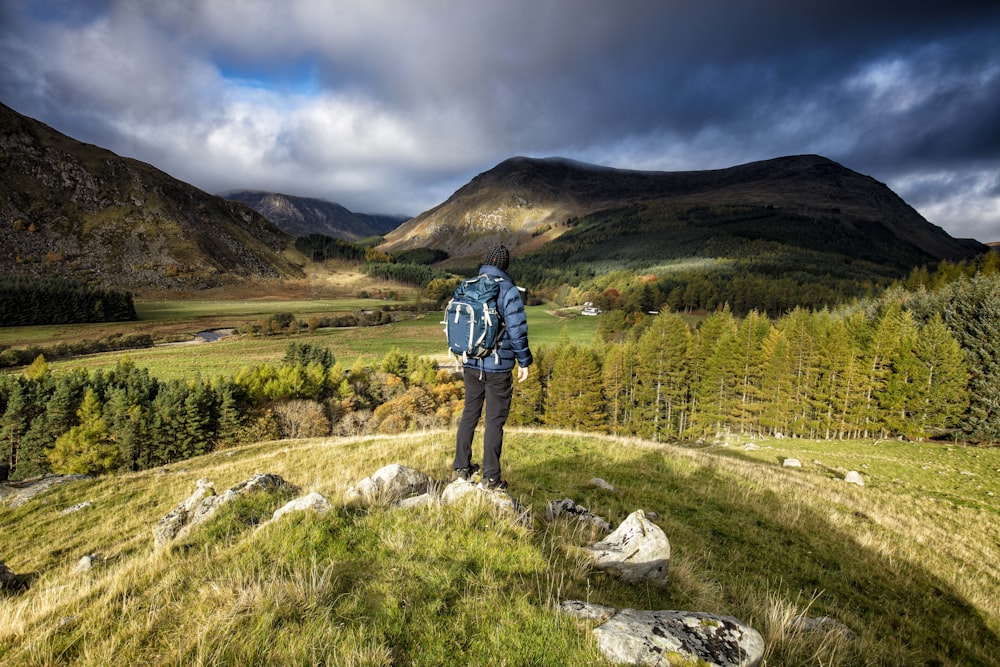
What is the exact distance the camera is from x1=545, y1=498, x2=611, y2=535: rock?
22.8ft

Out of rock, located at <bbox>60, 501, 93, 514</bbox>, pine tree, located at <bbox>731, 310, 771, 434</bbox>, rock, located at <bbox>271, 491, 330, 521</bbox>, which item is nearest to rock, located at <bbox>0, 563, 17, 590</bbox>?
rock, located at <bbox>271, 491, 330, 521</bbox>

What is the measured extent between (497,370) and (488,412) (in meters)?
0.79

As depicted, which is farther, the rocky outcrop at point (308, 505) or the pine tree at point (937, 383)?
the pine tree at point (937, 383)

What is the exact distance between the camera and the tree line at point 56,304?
98750mm

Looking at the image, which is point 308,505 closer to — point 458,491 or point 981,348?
point 458,491

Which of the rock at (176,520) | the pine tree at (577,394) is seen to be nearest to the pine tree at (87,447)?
the rock at (176,520)

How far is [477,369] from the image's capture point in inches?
293

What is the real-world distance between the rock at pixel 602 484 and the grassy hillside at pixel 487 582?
0.87 feet

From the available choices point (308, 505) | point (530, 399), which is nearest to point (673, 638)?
point (308, 505)

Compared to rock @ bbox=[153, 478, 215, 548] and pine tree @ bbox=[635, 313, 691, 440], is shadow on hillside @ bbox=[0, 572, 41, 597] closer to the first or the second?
rock @ bbox=[153, 478, 215, 548]

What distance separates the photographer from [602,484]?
35.0 feet

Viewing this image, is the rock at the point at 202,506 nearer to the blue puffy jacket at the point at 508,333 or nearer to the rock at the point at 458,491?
the rock at the point at 458,491

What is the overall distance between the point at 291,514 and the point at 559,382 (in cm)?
5518

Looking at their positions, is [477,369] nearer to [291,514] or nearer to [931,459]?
[291,514]
